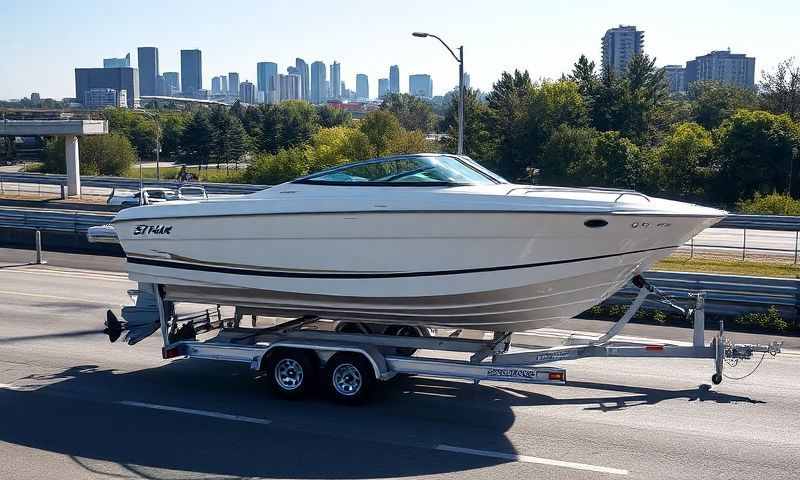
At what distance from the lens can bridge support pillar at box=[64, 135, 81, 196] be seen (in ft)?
133

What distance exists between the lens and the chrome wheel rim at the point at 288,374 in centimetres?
1005

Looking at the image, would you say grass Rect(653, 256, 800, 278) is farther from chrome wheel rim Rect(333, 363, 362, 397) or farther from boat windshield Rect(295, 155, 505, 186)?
chrome wheel rim Rect(333, 363, 362, 397)

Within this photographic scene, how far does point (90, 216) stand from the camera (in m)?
23.5

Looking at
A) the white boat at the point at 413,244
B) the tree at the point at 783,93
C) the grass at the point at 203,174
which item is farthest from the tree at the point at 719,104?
the white boat at the point at 413,244

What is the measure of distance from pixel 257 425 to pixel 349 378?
1.20 metres

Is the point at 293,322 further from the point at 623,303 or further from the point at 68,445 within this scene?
Result: the point at 623,303

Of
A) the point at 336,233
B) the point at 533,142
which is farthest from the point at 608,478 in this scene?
the point at 533,142

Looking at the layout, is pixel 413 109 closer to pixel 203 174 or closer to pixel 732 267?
pixel 203 174

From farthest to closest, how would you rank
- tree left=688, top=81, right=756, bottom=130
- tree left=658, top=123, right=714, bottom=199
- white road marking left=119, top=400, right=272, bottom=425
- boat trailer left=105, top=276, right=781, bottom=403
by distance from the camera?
tree left=688, top=81, right=756, bottom=130 < tree left=658, top=123, right=714, bottom=199 < boat trailer left=105, top=276, right=781, bottom=403 < white road marking left=119, top=400, right=272, bottom=425

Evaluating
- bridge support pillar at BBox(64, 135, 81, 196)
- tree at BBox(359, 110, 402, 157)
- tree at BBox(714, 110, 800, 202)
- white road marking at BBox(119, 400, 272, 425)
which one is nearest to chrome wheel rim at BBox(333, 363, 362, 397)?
white road marking at BBox(119, 400, 272, 425)

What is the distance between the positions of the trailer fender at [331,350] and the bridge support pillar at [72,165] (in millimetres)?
33721

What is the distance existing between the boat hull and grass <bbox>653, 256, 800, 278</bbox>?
10.3 meters

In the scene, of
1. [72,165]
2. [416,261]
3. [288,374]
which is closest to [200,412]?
[288,374]

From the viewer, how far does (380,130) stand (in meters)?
47.5
